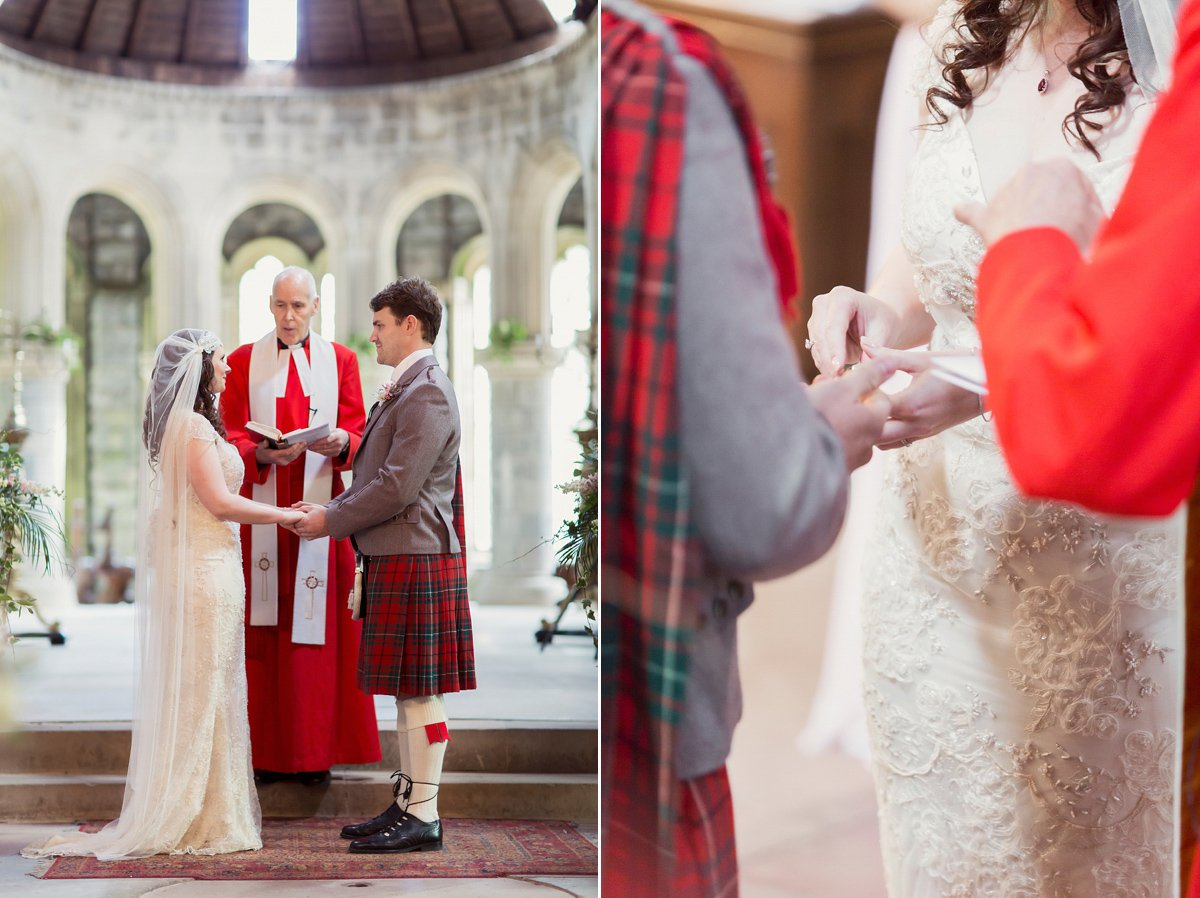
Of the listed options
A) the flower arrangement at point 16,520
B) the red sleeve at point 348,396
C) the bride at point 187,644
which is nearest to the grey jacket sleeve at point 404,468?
the bride at point 187,644

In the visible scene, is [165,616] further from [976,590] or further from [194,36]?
[194,36]

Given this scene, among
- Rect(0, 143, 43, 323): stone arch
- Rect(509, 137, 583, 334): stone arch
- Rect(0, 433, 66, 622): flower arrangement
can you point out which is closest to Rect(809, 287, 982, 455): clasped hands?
Rect(0, 433, 66, 622): flower arrangement

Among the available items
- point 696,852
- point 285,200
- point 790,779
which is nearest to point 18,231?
point 285,200

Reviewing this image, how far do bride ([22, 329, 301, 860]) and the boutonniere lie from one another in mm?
556

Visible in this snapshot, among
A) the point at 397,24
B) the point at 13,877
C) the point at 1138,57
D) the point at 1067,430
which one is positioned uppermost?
the point at 397,24

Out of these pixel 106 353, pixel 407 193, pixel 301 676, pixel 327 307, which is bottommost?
pixel 301 676

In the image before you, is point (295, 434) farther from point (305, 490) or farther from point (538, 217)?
point (538, 217)

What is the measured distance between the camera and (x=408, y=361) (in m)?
3.88

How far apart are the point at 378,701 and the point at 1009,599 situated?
14.8 ft

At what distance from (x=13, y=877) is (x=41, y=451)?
22.6 ft

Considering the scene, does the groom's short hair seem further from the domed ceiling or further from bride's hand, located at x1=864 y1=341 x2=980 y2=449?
the domed ceiling

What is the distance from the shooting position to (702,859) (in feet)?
4.17

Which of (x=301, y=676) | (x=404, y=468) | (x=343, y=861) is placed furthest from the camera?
(x=301, y=676)

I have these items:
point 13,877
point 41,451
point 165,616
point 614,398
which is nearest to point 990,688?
point 614,398
